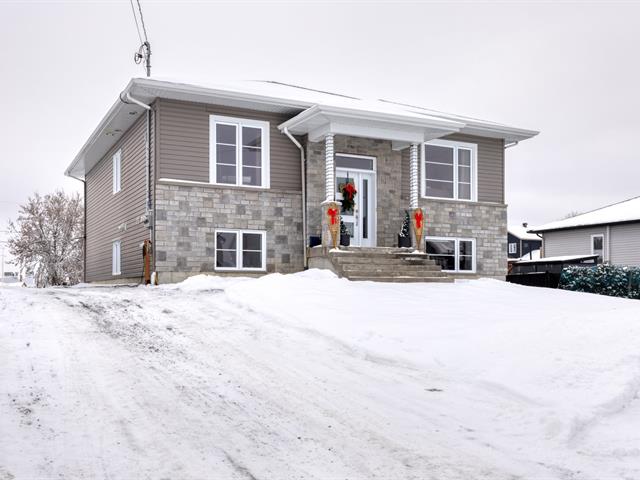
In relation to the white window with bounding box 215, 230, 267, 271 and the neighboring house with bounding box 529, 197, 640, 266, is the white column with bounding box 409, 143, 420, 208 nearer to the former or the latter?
the white window with bounding box 215, 230, 267, 271

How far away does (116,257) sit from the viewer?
776 inches

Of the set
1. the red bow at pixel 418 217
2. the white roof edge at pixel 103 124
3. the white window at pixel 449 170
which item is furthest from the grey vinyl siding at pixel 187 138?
the white window at pixel 449 170

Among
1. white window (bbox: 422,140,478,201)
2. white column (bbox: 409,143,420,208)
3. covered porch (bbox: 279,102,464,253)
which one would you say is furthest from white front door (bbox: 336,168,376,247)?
white window (bbox: 422,140,478,201)

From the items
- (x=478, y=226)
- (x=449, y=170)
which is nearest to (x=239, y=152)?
(x=449, y=170)

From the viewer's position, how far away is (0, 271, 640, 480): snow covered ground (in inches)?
173

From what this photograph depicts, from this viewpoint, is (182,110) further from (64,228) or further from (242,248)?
(64,228)

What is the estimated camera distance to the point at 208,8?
20.3 metres

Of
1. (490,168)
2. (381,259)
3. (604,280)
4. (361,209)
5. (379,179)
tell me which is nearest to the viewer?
(381,259)

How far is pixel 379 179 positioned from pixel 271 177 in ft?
10.1

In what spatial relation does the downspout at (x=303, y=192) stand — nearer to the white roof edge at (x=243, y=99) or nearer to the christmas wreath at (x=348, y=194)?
the white roof edge at (x=243, y=99)

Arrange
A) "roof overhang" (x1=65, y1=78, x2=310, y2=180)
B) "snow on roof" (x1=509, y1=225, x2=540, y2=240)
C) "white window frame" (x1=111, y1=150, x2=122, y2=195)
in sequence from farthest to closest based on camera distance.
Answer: "snow on roof" (x1=509, y1=225, x2=540, y2=240) → "white window frame" (x1=111, y1=150, x2=122, y2=195) → "roof overhang" (x1=65, y1=78, x2=310, y2=180)

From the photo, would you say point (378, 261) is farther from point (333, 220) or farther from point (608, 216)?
point (608, 216)

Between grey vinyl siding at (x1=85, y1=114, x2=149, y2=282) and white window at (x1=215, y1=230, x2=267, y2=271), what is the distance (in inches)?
77.6

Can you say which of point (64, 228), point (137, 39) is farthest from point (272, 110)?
point (64, 228)
